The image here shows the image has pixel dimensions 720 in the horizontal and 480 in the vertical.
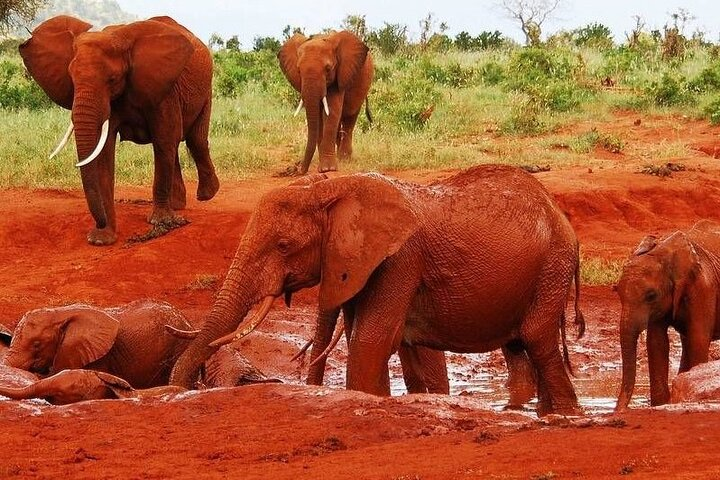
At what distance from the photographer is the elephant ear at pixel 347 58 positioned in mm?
18391

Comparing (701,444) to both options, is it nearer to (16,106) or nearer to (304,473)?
(304,473)

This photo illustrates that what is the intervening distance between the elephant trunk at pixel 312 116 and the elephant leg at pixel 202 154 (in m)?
2.49

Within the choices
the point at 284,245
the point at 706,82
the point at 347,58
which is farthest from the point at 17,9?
the point at 284,245

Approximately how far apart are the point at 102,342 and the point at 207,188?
6943mm

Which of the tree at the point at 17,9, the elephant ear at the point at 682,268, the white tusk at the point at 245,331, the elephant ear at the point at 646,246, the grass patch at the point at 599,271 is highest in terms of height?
the tree at the point at 17,9

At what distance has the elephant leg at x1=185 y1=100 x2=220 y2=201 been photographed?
1497 centimetres

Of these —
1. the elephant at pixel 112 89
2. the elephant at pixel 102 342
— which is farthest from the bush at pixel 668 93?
the elephant at pixel 102 342

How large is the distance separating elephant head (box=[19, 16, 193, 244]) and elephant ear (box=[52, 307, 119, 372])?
4460 mm

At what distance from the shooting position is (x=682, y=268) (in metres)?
8.23

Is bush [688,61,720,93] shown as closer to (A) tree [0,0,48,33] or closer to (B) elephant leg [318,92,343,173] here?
(B) elephant leg [318,92,343,173]

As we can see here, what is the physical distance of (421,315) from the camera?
7.82 m

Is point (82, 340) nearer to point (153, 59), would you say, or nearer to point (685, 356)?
point (685, 356)

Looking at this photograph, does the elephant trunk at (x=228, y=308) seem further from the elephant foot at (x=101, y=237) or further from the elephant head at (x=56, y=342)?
the elephant foot at (x=101, y=237)

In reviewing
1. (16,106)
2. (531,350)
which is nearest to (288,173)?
(16,106)
